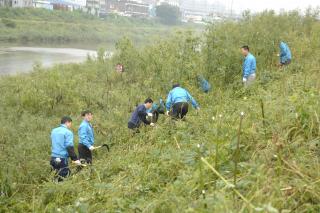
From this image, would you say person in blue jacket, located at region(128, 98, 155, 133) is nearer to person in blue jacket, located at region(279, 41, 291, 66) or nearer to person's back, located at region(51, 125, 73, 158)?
person's back, located at region(51, 125, 73, 158)

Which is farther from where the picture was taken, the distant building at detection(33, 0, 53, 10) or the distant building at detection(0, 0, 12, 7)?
the distant building at detection(33, 0, 53, 10)

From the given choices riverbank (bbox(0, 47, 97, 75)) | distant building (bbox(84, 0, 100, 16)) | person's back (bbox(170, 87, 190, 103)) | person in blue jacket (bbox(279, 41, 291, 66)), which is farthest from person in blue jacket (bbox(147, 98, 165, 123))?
distant building (bbox(84, 0, 100, 16))

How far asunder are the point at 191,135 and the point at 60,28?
40.2 meters

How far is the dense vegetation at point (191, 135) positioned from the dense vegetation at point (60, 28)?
64.9ft

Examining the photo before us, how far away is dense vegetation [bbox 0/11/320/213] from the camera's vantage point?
3.57 m

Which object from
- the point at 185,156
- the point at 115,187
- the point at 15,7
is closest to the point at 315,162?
the point at 185,156

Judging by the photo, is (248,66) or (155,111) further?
(248,66)

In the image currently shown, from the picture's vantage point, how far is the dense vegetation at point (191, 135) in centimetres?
357

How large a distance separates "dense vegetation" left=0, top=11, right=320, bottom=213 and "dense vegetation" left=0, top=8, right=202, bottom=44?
19.8 metres

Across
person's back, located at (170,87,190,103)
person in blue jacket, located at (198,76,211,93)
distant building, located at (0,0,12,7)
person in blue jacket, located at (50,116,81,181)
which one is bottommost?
person in blue jacket, located at (50,116,81,181)

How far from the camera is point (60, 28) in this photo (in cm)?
4341

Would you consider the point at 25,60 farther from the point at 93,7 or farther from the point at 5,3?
the point at 93,7

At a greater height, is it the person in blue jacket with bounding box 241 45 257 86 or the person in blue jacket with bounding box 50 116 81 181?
the person in blue jacket with bounding box 241 45 257 86

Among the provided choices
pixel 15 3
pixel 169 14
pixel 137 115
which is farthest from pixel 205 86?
pixel 169 14
